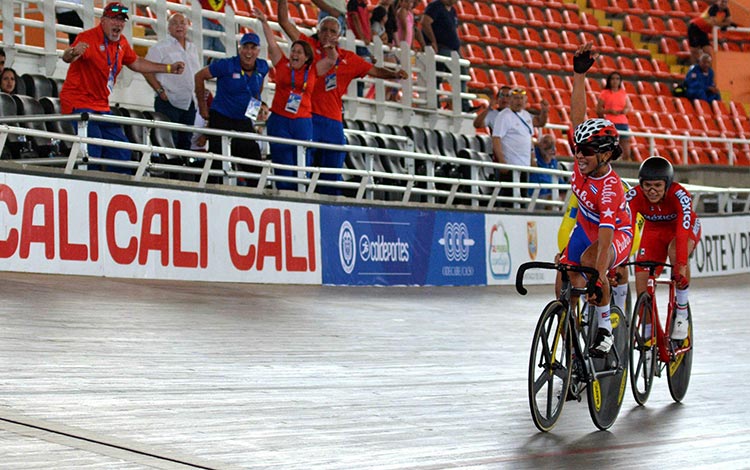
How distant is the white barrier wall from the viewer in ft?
37.1

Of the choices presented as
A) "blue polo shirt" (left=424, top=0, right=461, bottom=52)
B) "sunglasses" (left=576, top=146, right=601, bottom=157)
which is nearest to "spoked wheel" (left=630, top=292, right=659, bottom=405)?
"sunglasses" (left=576, top=146, right=601, bottom=157)

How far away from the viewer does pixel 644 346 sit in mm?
8344

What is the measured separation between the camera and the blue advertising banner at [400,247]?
1466cm

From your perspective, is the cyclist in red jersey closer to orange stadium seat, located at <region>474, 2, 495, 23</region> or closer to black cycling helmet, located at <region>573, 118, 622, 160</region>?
black cycling helmet, located at <region>573, 118, 622, 160</region>

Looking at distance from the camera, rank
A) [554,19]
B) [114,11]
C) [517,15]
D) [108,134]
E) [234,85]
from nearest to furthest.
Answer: [114,11], [108,134], [234,85], [517,15], [554,19]

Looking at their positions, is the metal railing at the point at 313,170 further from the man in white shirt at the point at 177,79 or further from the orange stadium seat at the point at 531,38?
the orange stadium seat at the point at 531,38

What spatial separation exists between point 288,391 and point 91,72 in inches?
231

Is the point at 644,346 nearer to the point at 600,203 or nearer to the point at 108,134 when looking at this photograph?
the point at 600,203

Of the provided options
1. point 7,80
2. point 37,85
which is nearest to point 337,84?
point 37,85

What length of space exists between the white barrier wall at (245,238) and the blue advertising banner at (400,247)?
1 centimetres

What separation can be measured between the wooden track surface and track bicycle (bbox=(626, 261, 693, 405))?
0.55 feet

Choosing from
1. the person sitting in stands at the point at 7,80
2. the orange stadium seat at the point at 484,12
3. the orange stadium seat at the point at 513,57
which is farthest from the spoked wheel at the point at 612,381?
the orange stadium seat at the point at 484,12

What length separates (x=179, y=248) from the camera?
1262 cm

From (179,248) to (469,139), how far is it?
726 centimetres
